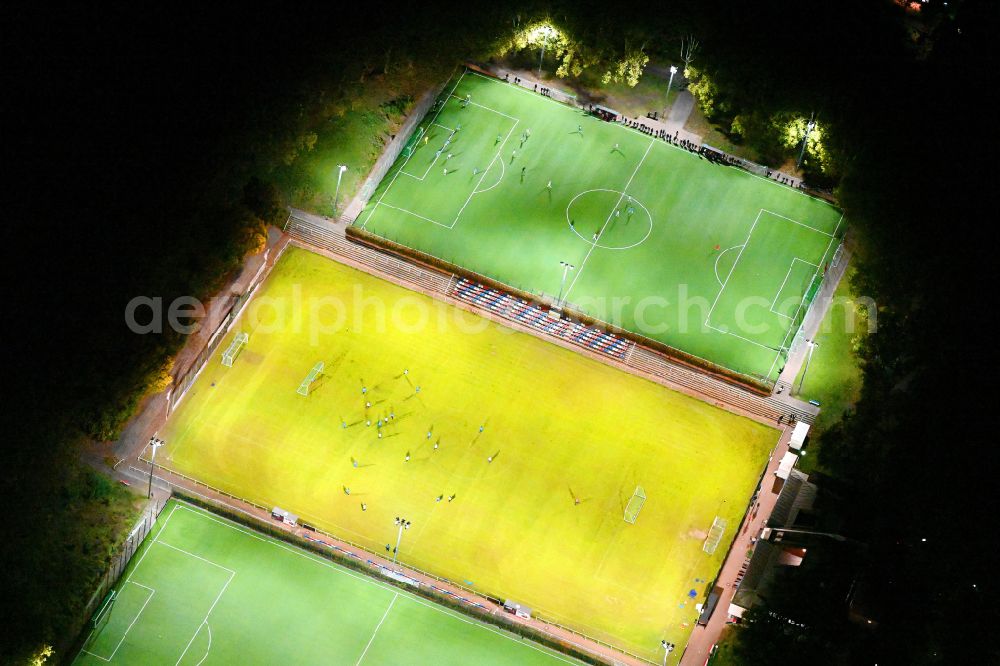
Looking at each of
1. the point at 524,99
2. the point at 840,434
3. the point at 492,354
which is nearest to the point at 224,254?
the point at 492,354

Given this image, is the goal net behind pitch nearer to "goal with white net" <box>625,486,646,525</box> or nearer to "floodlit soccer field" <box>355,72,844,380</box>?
"floodlit soccer field" <box>355,72,844,380</box>

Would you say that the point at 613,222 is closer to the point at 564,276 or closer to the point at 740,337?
the point at 564,276

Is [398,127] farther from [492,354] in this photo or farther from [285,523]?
[285,523]

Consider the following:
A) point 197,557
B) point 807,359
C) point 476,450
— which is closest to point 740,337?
point 807,359

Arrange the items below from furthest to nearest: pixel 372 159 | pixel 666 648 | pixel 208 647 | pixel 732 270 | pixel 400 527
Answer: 1. pixel 372 159
2. pixel 732 270
3. pixel 400 527
4. pixel 666 648
5. pixel 208 647

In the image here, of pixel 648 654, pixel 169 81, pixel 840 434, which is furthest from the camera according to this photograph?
pixel 169 81

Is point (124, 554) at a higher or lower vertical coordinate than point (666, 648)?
lower

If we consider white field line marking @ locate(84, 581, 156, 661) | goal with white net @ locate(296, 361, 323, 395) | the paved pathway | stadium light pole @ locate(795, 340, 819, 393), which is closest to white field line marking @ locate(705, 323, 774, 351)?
stadium light pole @ locate(795, 340, 819, 393)
